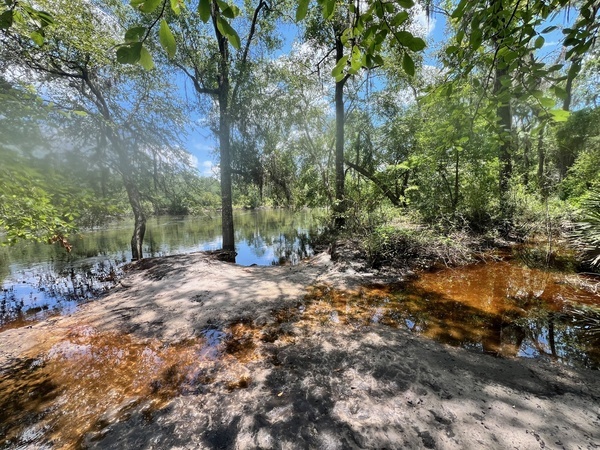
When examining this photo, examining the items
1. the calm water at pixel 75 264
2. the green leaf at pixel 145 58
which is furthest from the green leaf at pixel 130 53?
the calm water at pixel 75 264

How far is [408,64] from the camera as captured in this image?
1241mm

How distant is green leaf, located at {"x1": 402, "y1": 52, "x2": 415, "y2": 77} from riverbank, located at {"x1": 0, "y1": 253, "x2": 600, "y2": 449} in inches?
94.1

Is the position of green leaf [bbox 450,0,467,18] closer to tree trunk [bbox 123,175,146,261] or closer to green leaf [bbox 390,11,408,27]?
green leaf [bbox 390,11,408,27]

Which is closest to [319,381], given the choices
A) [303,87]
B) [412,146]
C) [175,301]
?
[175,301]

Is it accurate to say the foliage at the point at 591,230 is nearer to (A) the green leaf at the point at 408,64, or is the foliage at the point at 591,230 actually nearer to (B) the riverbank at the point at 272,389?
(B) the riverbank at the point at 272,389

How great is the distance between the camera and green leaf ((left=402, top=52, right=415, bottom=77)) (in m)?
1.22

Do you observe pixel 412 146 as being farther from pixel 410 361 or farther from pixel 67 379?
pixel 67 379

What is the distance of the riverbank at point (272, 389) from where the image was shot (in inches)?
74.8

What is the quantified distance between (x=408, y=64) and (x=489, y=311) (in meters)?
4.25

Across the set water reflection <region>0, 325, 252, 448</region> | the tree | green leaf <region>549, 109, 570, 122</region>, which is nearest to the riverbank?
water reflection <region>0, 325, 252, 448</region>

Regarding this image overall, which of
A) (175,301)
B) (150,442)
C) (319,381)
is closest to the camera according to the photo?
(150,442)

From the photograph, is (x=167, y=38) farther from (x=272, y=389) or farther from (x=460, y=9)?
(x=272, y=389)

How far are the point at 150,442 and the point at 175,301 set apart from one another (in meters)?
3.16

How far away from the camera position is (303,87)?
13.6 m
